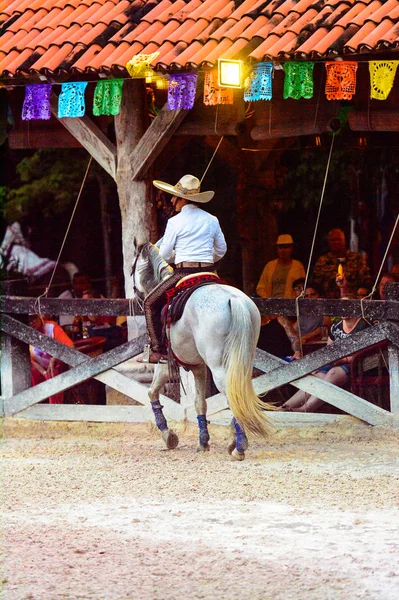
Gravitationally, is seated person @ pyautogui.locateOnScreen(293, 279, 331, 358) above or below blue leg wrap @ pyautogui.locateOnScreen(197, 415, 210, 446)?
above

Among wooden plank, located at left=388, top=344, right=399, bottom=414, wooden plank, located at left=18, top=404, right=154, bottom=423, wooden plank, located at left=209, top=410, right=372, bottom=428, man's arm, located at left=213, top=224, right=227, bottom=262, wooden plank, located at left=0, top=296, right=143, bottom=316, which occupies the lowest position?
wooden plank, located at left=18, top=404, right=154, bottom=423

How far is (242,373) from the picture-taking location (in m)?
8.34

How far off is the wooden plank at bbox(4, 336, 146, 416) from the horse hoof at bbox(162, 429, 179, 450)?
1.17m

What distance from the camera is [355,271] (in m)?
11.6

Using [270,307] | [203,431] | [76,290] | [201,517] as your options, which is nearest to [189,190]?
[270,307]

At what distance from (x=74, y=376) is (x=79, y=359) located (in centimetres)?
17

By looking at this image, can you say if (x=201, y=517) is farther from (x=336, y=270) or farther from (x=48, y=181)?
(x=48, y=181)

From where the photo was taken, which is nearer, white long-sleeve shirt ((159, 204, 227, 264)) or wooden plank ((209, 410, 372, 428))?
white long-sleeve shirt ((159, 204, 227, 264))

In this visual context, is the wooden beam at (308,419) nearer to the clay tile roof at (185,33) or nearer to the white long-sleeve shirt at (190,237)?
the white long-sleeve shirt at (190,237)

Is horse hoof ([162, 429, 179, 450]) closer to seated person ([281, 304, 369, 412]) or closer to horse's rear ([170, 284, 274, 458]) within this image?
horse's rear ([170, 284, 274, 458])

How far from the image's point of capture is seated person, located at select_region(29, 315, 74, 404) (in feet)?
37.1

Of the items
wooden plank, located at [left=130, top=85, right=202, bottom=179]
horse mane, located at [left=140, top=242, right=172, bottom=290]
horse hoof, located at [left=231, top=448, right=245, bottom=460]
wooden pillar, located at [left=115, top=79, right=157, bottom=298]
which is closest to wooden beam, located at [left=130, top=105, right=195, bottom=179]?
wooden plank, located at [left=130, top=85, right=202, bottom=179]

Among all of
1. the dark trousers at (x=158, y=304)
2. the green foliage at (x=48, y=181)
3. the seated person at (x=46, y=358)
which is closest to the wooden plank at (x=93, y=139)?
the seated person at (x=46, y=358)

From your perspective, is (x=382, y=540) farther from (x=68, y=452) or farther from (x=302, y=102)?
(x=302, y=102)
